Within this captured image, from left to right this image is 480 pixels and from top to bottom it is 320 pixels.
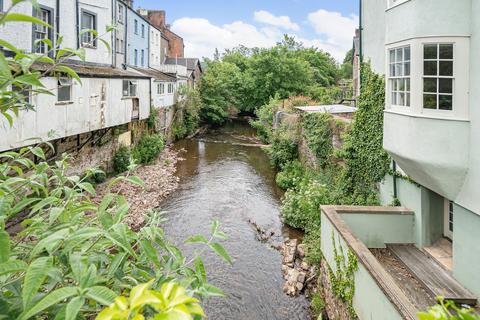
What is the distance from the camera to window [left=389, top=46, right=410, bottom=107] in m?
8.37

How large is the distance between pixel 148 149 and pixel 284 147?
10098 mm

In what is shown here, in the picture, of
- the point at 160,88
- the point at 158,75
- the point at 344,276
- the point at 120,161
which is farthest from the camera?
the point at 158,75

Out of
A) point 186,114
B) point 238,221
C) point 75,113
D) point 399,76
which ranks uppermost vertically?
point 186,114

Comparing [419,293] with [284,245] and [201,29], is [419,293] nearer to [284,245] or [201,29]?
[284,245]

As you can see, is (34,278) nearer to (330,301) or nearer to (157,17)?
(330,301)

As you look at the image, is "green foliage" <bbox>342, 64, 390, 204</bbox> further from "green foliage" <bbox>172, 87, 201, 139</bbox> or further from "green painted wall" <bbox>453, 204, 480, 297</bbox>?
"green foliage" <bbox>172, 87, 201, 139</bbox>

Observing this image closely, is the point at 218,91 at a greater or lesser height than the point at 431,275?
greater

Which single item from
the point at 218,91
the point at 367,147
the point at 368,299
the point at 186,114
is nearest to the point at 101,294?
the point at 368,299

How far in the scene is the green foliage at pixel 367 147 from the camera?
11109 millimetres

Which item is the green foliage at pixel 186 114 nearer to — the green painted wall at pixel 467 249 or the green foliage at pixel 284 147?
the green foliage at pixel 284 147

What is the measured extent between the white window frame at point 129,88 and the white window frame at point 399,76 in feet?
48.0

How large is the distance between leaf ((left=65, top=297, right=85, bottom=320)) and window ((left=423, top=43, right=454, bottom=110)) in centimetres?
806

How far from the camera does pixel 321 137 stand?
16734 millimetres

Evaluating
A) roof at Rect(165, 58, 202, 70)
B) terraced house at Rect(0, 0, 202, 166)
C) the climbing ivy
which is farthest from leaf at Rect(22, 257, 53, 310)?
roof at Rect(165, 58, 202, 70)
